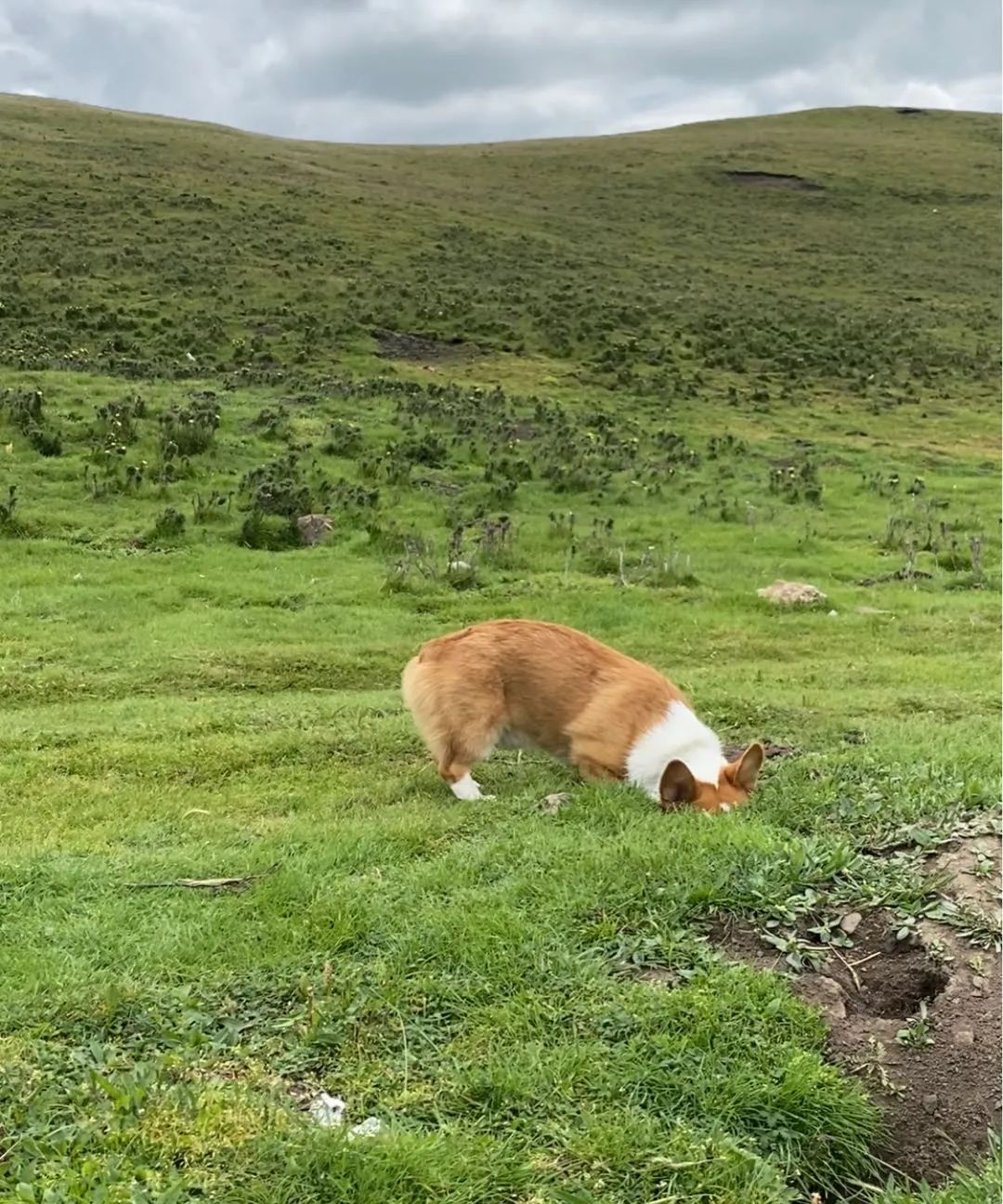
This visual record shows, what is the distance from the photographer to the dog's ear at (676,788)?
17.5 ft

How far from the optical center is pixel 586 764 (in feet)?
20.0

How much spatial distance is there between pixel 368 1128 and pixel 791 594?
10.5m

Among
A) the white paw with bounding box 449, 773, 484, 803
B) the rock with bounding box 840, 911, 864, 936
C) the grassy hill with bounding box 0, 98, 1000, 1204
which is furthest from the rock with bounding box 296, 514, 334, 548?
the rock with bounding box 840, 911, 864, 936

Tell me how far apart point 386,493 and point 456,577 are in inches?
182

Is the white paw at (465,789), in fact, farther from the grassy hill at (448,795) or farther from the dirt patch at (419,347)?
the dirt patch at (419,347)

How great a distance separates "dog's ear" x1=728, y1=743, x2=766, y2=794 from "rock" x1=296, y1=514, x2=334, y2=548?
9799mm

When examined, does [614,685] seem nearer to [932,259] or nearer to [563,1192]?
[563,1192]

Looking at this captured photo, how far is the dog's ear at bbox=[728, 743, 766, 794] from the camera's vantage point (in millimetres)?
5469

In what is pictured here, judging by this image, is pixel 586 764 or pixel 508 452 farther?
pixel 508 452

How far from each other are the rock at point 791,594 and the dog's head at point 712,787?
742cm

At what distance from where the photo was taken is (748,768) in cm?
549

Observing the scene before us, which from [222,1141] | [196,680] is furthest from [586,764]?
[196,680]

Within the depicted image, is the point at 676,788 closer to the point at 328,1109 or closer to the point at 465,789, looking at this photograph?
the point at 465,789

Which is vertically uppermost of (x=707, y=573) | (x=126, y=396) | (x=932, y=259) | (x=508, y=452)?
(x=932, y=259)
